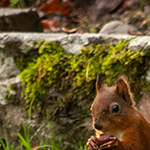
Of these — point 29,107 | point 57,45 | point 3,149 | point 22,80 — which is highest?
point 57,45

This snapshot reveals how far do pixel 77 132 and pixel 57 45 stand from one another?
2.76ft

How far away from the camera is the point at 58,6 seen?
5.93 meters

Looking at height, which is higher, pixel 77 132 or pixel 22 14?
pixel 22 14

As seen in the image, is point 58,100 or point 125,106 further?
point 58,100

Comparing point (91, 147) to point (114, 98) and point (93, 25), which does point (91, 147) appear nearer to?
point (114, 98)

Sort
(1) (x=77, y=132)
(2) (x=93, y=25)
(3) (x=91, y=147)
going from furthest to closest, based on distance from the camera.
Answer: (2) (x=93, y=25), (1) (x=77, y=132), (3) (x=91, y=147)

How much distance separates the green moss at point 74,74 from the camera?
113 inches

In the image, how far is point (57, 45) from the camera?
10.9 ft

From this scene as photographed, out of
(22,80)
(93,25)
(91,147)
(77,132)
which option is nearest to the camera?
(91,147)

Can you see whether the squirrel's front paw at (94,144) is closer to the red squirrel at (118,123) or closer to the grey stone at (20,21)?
the red squirrel at (118,123)

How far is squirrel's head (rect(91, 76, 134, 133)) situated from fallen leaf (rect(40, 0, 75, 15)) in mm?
3989

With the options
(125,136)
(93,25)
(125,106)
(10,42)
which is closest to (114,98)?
(125,106)

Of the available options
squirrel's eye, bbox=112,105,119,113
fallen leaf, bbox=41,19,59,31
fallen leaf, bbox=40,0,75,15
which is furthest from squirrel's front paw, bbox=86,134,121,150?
fallen leaf, bbox=40,0,75,15

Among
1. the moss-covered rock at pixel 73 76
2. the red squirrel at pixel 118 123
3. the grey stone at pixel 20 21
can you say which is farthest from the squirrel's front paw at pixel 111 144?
the grey stone at pixel 20 21
